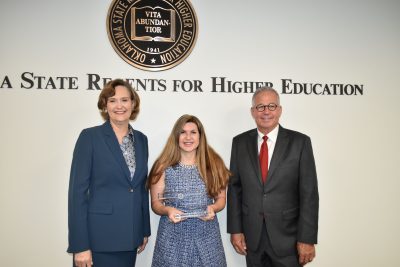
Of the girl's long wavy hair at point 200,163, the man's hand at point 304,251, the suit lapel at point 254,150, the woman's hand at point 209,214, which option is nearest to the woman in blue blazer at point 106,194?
the girl's long wavy hair at point 200,163

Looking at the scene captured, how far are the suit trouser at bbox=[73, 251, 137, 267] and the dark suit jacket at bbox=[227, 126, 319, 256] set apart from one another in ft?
2.61

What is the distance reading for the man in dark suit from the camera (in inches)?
80.4

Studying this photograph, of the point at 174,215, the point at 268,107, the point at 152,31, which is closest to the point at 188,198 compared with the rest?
the point at 174,215

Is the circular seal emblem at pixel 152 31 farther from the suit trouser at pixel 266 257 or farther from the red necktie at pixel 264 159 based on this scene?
the suit trouser at pixel 266 257

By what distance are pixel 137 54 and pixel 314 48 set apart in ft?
4.90

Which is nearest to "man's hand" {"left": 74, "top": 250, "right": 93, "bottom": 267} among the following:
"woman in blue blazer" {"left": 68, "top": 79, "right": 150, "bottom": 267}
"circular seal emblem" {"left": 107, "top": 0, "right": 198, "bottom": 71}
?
"woman in blue blazer" {"left": 68, "top": 79, "right": 150, "bottom": 267}

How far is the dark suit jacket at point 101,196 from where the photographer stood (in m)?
1.75

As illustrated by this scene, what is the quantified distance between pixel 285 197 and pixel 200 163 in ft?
1.95

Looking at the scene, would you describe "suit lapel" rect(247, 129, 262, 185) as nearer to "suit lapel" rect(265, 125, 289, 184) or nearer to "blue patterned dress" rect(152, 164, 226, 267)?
"suit lapel" rect(265, 125, 289, 184)

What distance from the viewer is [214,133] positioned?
8.52 ft

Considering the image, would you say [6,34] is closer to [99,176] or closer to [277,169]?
[99,176]

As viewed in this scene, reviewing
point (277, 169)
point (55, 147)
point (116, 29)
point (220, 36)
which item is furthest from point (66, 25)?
point (277, 169)

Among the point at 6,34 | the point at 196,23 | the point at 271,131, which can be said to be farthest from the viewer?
the point at 196,23

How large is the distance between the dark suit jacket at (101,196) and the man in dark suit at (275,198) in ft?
2.40
